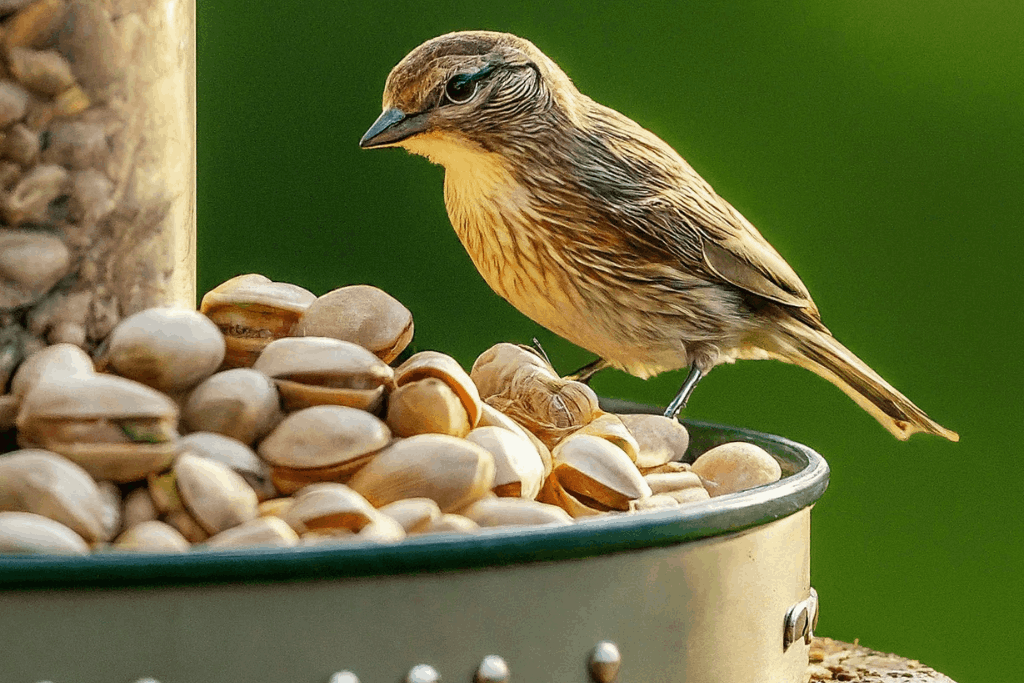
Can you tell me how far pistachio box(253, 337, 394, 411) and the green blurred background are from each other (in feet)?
3.45

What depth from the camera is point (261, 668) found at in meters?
0.44

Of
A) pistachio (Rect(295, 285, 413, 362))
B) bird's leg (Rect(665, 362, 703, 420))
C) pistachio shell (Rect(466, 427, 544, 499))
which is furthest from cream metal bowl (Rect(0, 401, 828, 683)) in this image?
bird's leg (Rect(665, 362, 703, 420))

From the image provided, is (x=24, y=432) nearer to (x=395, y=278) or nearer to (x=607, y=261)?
(x=607, y=261)

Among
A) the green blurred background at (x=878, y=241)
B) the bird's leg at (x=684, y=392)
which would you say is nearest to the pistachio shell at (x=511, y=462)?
the bird's leg at (x=684, y=392)

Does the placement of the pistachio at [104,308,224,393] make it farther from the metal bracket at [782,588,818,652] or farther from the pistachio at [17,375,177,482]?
the metal bracket at [782,588,818,652]

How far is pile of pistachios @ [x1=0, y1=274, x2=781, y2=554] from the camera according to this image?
52 centimetres

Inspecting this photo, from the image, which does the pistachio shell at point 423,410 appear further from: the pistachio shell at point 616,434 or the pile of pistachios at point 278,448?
the pistachio shell at point 616,434

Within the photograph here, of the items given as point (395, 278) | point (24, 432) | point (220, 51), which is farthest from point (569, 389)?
point (220, 51)

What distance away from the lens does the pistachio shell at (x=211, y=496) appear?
522 mm

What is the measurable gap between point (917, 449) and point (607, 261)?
785 millimetres

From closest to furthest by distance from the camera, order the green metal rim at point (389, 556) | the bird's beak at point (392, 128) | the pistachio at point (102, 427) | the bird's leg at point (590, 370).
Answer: the green metal rim at point (389, 556), the pistachio at point (102, 427), the bird's beak at point (392, 128), the bird's leg at point (590, 370)

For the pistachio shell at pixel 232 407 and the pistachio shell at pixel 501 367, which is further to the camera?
the pistachio shell at pixel 501 367

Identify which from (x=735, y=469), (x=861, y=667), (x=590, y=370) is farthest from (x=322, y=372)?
(x=861, y=667)

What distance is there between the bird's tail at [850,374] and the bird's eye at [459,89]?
1.50 feet
